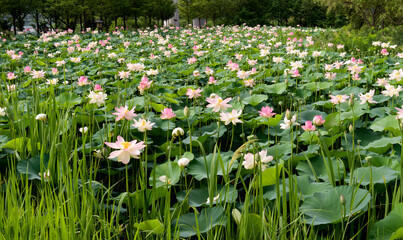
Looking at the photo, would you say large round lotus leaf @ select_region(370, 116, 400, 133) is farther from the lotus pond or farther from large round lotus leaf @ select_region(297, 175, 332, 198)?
large round lotus leaf @ select_region(297, 175, 332, 198)

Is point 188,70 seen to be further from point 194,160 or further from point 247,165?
point 247,165

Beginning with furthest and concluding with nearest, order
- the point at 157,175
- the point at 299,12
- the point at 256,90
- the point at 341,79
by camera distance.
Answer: the point at 299,12 < the point at 341,79 < the point at 256,90 < the point at 157,175

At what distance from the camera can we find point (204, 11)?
21.0 meters

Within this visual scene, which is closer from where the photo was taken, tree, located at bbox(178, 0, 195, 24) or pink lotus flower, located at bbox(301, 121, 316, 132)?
pink lotus flower, located at bbox(301, 121, 316, 132)

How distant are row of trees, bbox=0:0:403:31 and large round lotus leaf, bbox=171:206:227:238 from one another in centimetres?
1035

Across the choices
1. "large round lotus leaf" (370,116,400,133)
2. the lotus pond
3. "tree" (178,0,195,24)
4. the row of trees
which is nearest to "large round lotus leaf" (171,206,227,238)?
the lotus pond

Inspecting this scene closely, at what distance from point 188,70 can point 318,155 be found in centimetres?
235

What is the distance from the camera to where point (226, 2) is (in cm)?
2211

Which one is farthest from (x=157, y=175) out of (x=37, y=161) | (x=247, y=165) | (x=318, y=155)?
(x=318, y=155)

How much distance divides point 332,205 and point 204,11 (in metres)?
21.0

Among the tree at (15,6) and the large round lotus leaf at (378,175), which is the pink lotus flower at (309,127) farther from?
the tree at (15,6)

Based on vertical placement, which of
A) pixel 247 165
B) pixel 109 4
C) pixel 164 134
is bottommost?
pixel 164 134

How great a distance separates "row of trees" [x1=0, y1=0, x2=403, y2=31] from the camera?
10.9 meters

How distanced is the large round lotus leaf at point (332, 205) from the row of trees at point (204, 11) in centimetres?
1015
